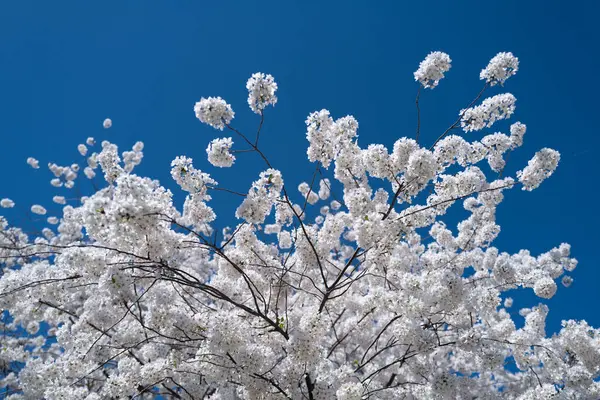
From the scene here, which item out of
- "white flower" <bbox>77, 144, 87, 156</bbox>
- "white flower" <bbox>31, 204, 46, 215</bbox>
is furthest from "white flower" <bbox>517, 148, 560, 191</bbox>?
"white flower" <bbox>31, 204, 46, 215</bbox>

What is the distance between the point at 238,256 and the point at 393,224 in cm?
258

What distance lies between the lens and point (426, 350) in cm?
569

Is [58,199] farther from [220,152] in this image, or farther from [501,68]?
[501,68]

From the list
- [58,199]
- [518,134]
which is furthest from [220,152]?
[58,199]

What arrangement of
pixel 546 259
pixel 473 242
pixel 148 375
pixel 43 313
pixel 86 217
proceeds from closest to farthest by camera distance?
pixel 86 217, pixel 148 375, pixel 43 313, pixel 473 242, pixel 546 259

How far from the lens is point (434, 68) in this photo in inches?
250

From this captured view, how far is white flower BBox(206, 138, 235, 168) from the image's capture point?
18.6 ft

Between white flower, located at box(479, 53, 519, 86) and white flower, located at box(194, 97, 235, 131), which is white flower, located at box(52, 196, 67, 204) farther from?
white flower, located at box(479, 53, 519, 86)

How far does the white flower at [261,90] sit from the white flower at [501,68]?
3.46m

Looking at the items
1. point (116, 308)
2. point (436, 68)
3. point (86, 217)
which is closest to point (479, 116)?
point (436, 68)

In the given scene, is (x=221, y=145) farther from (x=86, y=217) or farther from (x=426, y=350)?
(x=426, y=350)

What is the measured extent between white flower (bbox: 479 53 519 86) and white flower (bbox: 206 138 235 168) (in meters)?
4.25

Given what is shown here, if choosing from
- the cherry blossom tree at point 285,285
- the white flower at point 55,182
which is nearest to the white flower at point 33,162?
the white flower at point 55,182

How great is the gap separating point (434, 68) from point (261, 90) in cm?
277
